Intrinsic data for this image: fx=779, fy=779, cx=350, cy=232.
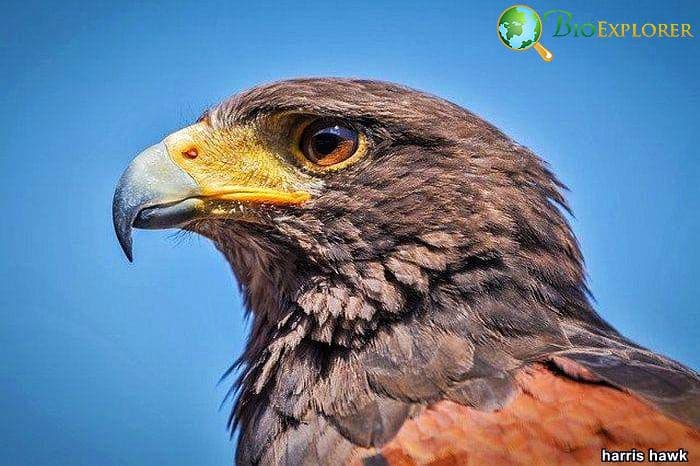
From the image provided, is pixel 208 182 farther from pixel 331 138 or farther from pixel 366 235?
pixel 366 235

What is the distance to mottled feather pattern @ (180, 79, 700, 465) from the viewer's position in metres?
1.96

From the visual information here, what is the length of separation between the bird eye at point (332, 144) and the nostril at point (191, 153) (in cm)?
36

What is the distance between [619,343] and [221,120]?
1.41 meters

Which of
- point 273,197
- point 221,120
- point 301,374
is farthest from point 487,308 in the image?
point 221,120

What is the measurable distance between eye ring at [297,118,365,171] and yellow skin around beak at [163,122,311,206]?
3.1 inches

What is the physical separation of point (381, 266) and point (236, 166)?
22.2 inches

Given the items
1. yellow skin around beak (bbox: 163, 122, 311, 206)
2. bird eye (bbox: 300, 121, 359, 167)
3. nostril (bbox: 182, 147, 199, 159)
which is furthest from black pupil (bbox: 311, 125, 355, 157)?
nostril (bbox: 182, 147, 199, 159)

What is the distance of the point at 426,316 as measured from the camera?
2.25m

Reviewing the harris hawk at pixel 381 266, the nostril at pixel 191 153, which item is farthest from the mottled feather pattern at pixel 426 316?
the nostril at pixel 191 153

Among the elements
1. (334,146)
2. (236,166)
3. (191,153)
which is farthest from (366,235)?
(191,153)

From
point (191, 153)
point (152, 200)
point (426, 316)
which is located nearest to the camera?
point (426, 316)

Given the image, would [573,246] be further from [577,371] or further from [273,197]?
[273,197]

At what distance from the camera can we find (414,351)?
220 cm

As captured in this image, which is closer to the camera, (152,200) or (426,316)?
(426,316)
